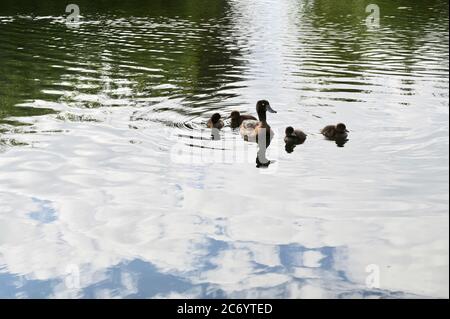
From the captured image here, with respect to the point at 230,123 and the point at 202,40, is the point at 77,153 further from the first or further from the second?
the point at 202,40

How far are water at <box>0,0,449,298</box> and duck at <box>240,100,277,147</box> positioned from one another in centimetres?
60

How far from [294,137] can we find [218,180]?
109 inches

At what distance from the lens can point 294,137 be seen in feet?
51.9

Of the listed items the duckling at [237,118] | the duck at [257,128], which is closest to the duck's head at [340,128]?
the duck at [257,128]

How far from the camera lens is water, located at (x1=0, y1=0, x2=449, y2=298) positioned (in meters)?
9.99

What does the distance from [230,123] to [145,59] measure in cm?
1186

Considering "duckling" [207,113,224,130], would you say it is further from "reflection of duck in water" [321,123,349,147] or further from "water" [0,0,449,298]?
"reflection of duck in water" [321,123,349,147]

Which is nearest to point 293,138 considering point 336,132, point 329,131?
point 329,131

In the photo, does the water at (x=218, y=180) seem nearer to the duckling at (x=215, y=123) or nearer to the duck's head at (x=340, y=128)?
the duck's head at (x=340, y=128)

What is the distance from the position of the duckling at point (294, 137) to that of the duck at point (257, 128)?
513 mm

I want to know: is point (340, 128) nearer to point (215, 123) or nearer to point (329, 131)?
point (329, 131)

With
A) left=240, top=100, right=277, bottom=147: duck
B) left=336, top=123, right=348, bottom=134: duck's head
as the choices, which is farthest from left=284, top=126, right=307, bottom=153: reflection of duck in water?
left=336, top=123, right=348, bottom=134: duck's head

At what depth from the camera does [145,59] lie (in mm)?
28641
